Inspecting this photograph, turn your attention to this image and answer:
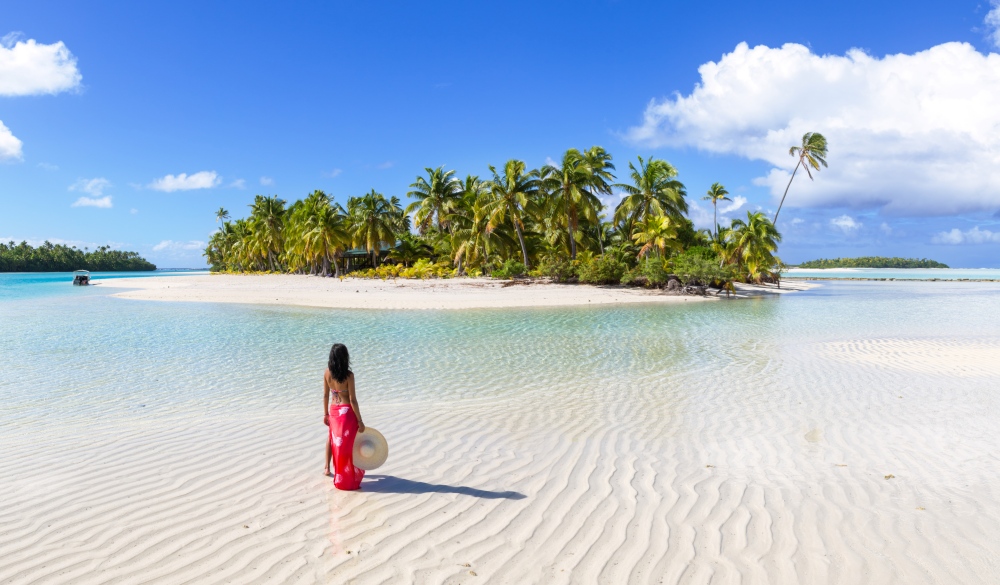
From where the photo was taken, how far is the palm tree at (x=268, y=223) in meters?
70.6

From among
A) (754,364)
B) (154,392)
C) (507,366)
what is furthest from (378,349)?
(754,364)

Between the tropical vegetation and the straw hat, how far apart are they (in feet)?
110

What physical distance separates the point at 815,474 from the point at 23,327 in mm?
23310

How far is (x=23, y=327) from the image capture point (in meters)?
19.2

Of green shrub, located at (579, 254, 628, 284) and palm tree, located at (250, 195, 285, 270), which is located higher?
palm tree, located at (250, 195, 285, 270)

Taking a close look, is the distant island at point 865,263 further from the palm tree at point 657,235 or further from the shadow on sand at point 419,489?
the shadow on sand at point 419,489

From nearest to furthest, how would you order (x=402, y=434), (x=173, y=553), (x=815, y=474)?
1. (x=173, y=553)
2. (x=815, y=474)
3. (x=402, y=434)

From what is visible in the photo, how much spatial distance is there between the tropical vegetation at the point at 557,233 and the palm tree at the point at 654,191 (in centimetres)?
7

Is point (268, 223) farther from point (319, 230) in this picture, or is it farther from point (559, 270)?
point (559, 270)

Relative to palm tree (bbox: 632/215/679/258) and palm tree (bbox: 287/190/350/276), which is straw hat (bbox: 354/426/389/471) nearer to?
palm tree (bbox: 632/215/679/258)

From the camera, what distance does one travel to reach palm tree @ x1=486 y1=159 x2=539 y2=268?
41466mm

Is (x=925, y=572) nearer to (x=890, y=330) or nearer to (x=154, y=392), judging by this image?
(x=154, y=392)

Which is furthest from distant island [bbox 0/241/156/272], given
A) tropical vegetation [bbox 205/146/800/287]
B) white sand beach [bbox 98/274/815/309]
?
white sand beach [bbox 98/274/815/309]

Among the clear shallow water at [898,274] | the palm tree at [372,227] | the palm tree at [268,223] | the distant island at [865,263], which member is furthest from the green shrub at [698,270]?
the distant island at [865,263]
